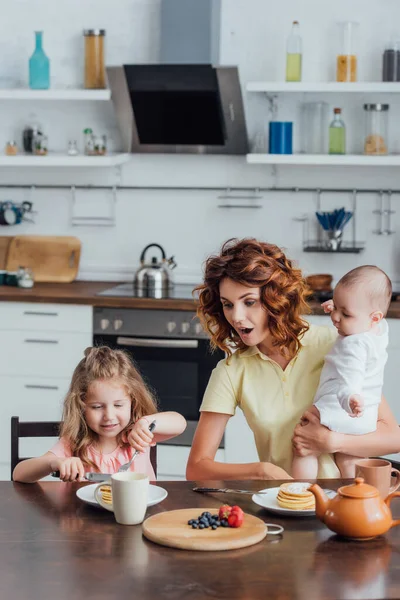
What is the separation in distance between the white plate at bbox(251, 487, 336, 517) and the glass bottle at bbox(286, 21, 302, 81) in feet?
9.97

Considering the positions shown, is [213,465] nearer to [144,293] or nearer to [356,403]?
[356,403]

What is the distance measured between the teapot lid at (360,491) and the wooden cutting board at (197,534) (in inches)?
6.8

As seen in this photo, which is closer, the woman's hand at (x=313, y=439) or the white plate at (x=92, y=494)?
the white plate at (x=92, y=494)

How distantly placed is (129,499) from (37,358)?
2774 mm

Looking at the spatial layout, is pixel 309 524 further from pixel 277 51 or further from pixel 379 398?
pixel 277 51

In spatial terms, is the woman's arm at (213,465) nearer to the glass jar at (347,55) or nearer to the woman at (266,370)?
the woman at (266,370)

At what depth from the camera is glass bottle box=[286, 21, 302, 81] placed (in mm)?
4723

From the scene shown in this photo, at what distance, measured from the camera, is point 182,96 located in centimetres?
474

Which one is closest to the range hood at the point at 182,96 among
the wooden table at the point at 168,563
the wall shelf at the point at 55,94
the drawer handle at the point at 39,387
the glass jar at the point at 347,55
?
the wall shelf at the point at 55,94

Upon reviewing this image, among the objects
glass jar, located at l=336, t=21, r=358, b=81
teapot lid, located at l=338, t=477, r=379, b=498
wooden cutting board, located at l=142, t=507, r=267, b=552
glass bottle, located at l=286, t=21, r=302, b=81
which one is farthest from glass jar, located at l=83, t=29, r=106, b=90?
teapot lid, located at l=338, t=477, r=379, b=498

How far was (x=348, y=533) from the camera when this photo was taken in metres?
1.82

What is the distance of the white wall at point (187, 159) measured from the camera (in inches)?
193

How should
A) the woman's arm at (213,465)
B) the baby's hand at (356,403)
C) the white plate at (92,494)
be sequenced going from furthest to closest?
the woman's arm at (213,465)
the baby's hand at (356,403)
the white plate at (92,494)

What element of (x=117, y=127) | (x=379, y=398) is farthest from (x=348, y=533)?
(x=117, y=127)
